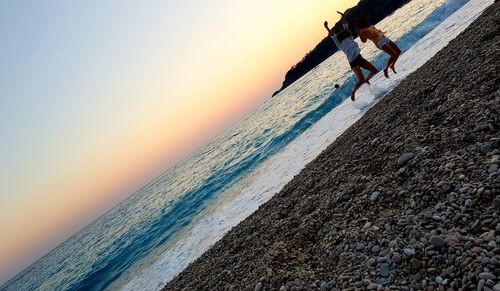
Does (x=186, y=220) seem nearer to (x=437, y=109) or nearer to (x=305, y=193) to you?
(x=305, y=193)

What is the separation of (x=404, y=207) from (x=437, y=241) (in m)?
1.27

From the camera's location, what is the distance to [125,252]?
3425cm

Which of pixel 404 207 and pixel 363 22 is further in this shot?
pixel 363 22

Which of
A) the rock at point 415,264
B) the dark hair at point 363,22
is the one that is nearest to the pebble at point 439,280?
the rock at point 415,264

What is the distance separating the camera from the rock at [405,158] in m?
6.82

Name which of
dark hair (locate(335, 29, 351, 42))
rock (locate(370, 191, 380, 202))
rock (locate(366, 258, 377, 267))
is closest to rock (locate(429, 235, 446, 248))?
rock (locate(366, 258, 377, 267))

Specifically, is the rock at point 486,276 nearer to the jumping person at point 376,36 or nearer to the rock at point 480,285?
the rock at point 480,285

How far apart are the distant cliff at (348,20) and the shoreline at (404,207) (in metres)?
101

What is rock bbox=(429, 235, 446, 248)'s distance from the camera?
14.4 feet

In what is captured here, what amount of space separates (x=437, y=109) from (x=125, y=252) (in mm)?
33276

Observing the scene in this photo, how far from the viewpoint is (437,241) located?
446 cm

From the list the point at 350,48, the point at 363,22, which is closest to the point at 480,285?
the point at 350,48

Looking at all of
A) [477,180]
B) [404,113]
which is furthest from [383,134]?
[477,180]

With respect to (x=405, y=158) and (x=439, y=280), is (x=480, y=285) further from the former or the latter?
(x=405, y=158)
